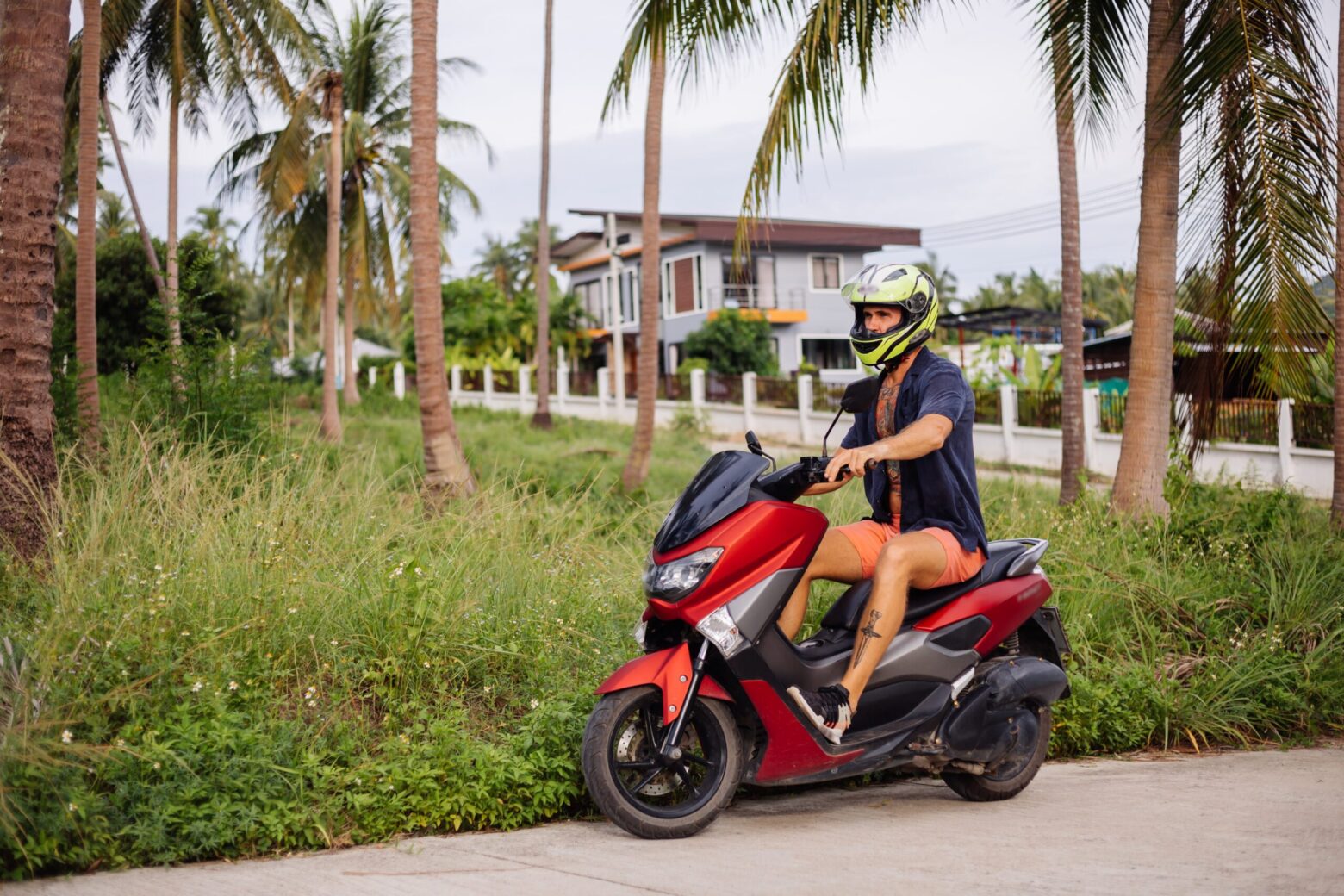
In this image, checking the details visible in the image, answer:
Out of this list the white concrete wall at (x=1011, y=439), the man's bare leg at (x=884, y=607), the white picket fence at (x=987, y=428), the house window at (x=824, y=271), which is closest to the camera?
the man's bare leg at (x=884, y=607)

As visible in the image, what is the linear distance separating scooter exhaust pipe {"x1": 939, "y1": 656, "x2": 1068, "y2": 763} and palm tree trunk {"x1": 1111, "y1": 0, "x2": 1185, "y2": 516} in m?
4.15

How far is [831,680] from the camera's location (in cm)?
473

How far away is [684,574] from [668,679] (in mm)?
376

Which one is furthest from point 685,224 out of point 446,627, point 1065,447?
point 446,627

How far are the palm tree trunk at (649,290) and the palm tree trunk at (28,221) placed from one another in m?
11.4

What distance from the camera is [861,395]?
4.85 metres

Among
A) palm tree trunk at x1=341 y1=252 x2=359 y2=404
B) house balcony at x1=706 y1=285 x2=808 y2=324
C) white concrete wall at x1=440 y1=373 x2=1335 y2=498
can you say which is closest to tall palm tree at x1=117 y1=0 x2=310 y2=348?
palm tree trunk at x1=341 y1=252 x2=359 y2=404

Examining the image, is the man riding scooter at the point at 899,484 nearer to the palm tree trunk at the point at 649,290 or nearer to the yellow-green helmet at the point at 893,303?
the yellow-green helmet at the point at 893,303

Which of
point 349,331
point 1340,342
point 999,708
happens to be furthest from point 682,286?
point 999,708

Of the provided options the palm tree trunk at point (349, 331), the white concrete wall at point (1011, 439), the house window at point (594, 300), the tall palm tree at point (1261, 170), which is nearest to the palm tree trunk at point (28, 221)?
the tall palm tree at point (1261, 170)

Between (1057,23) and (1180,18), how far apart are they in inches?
36.0

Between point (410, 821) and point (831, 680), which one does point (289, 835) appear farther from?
point (831, 680)

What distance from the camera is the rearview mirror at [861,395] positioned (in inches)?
190

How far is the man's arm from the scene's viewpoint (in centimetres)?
450
